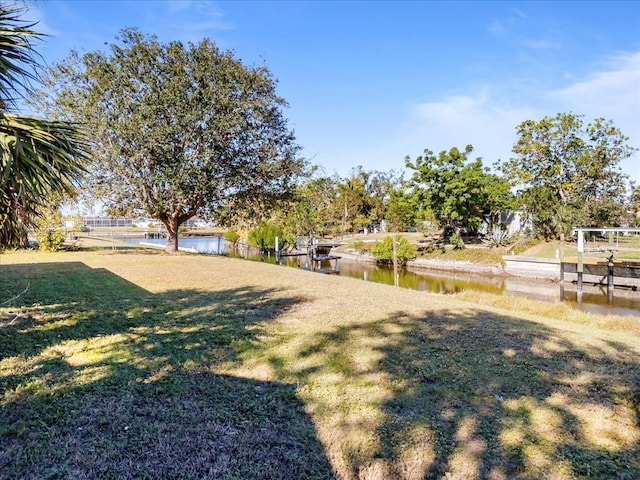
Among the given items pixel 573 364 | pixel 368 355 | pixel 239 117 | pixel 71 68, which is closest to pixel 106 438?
pixel 368 355

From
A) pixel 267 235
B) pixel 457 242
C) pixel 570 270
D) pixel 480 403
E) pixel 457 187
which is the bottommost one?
pixel 570 270

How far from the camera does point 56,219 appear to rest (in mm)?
16562

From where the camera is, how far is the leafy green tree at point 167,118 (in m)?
12.8

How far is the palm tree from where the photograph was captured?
3121mm

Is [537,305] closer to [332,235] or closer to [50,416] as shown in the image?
[50,416]

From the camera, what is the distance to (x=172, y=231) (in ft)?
52.4

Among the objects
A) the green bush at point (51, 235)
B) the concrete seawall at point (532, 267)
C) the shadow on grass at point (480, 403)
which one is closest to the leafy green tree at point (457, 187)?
the concrete seawall at point (532, 267)

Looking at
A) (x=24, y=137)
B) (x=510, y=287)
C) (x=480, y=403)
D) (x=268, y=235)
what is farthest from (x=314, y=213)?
(x=480, y=403)

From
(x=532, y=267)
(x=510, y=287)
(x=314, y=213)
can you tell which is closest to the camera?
(x=510, y=287)

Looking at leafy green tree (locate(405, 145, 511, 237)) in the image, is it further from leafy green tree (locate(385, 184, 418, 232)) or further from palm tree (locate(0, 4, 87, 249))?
palm tree (locate(0, 4, 87, 249))

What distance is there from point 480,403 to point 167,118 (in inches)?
527

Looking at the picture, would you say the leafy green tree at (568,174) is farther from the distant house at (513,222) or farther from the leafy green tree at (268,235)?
the leafy green tree at (268,235)

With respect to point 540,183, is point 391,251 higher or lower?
lower

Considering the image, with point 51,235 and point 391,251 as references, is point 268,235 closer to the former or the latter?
point 391,251
